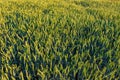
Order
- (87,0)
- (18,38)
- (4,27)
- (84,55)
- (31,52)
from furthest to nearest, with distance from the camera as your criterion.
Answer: (87,0) → (4,27) → (18,38) → (31,52) → (84,55)

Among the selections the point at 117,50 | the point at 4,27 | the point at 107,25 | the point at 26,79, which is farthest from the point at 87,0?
the point at 26,79

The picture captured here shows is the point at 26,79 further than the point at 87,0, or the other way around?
the point at 87,0

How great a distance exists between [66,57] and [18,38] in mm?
959

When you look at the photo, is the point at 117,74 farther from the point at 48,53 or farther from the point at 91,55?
the point at 48,53

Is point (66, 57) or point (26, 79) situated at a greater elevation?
point (66, 57)

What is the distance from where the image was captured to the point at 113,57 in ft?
9.12

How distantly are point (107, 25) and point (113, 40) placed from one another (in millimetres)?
636

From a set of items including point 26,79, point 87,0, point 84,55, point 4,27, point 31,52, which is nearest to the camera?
point 26,79

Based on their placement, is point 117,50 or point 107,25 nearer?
point 117,50

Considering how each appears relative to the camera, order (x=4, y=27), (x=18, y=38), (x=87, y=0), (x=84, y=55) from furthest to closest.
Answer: (x=87, y=0) < (x=4, y=27) < (x=18, y=38) < (x=84, y=55)

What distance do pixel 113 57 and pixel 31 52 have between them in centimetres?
98

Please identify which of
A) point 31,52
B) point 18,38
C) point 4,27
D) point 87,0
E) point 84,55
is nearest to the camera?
point 84,55

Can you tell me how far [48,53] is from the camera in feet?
9.26

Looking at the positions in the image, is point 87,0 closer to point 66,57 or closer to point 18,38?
point 18,38
